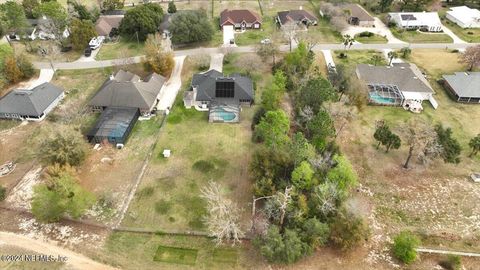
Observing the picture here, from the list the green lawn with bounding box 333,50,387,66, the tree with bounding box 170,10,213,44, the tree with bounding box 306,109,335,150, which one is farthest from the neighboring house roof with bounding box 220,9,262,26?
the tree with bounding box 306,109,335,150

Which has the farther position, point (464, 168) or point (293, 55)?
point (293, 55)

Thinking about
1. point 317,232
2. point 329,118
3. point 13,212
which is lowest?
point 13,212

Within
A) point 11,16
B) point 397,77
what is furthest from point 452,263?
point 11,16

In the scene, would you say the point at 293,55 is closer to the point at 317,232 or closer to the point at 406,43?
the point at 406,43

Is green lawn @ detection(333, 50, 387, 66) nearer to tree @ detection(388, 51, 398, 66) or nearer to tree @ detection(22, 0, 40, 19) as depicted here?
tree @ detection(388, 51, 398, 66)

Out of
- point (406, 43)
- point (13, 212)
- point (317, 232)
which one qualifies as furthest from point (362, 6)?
point (13, 212)

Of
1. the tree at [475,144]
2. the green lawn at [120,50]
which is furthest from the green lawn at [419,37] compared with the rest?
the green lawn at [120,50]
